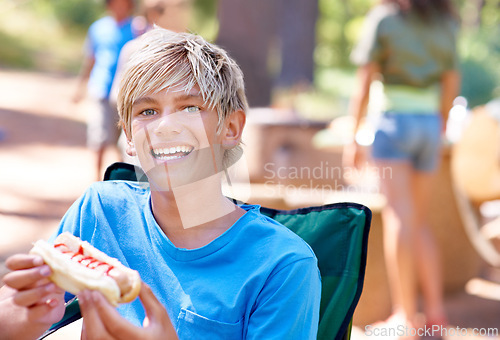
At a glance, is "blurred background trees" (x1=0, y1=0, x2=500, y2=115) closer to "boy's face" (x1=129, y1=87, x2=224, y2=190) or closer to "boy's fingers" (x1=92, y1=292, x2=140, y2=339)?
"boy's face" (x1=129, y1=87, x2=224, y2=190)

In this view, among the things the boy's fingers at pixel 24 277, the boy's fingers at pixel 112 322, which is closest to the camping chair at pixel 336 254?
the boy's fingers at pixel 24 277

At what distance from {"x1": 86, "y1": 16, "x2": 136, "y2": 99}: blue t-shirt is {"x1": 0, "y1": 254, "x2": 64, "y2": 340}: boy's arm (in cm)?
364

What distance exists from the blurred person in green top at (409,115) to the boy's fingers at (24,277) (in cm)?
239

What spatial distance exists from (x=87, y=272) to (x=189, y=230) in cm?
35

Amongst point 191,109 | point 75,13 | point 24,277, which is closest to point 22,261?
point 24,277

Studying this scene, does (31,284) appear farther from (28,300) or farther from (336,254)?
(336,254)

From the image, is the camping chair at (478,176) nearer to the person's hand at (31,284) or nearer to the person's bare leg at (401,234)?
the person's bare leg at (401,234)

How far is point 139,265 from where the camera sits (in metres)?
1.58

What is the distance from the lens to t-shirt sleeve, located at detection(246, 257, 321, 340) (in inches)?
54.3

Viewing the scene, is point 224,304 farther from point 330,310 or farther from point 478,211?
point 478,211

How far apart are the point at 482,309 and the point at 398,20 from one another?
6.51 ft

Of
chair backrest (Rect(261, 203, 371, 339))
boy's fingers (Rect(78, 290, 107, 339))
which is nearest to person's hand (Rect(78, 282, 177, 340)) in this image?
boy's fingers (Rect(78, 290, 107, 339))

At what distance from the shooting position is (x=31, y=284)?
4.27 feet

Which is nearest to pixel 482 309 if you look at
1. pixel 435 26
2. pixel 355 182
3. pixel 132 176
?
pixel 355 182
